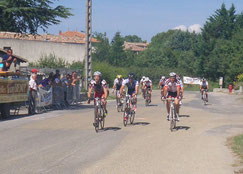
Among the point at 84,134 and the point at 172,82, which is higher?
the point at 172,82

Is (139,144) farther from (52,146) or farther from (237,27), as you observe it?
(237,27)

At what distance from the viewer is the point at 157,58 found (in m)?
120

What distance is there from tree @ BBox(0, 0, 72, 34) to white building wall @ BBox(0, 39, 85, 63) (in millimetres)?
36803

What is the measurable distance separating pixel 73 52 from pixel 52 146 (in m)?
63.3

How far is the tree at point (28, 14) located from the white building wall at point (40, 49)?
36803mm

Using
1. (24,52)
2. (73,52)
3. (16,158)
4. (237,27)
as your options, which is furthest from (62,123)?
(237,27)

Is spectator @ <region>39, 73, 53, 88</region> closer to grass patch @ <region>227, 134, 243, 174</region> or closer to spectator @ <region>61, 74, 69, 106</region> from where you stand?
spectator @ <region>61, 74, 69, 106</region>

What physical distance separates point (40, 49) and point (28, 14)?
43872 millimetres

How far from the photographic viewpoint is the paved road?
9.92 metres

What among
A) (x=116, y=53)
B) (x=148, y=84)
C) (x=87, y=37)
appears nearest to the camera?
(x=148, y=84)

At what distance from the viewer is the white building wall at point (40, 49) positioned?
66.2m

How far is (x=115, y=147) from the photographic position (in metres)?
12.8

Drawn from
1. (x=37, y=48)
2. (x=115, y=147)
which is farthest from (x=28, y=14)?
(x=37, y=48)

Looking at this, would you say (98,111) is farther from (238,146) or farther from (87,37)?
(87,37)
